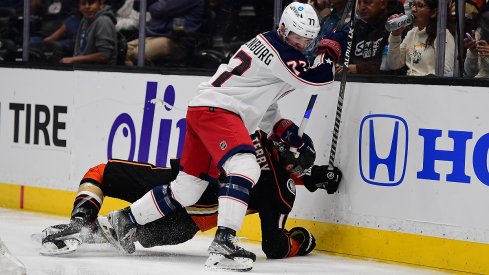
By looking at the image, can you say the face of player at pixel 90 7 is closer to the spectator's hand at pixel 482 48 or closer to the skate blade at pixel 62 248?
the skate blade at pixel 62 248

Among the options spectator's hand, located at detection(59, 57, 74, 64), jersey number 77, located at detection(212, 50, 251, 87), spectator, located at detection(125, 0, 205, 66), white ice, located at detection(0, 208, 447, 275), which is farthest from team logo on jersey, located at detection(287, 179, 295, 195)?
spectator's hand, located at detection(59, 57, 74, 64)

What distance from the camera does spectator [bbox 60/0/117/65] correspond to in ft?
25.4

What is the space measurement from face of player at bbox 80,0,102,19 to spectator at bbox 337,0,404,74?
2.12 metres

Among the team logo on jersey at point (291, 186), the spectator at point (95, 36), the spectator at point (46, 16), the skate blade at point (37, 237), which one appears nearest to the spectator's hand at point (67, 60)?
the spectator at point (95, 36)

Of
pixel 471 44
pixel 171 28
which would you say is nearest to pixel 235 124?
pixel 471 44

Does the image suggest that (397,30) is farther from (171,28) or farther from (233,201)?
(171,28)

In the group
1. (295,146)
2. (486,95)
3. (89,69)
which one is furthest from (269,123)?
(89,69)

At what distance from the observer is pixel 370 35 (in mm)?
6383

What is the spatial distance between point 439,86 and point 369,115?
46cm

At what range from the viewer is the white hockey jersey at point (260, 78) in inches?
227

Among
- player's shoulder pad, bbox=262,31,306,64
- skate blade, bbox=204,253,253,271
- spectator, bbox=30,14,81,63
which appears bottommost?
skate blade, bbox=204,253,253,271

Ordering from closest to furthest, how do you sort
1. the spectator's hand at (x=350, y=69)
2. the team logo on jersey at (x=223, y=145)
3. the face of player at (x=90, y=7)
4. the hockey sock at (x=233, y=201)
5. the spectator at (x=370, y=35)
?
the hockey sock at (x=233, y=201)
the team logo on jersey at (x=223, y=145)
the spectator at (x=370, y=35)
the spectator's hand at (x=350, y=69)
the face of player at (x=90, y=7)

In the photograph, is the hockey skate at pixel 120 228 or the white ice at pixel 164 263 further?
the hockey skate at pixel 120 228

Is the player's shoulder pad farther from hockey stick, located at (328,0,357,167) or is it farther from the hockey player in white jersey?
hockey stick, located at (328,0,357,167)
